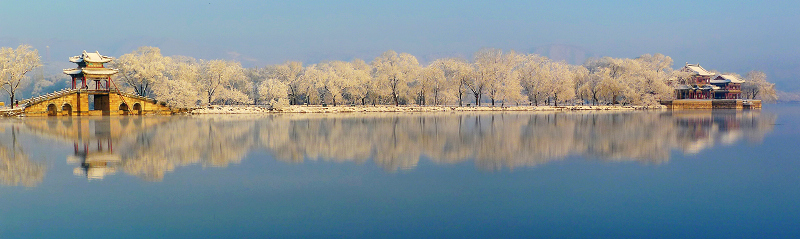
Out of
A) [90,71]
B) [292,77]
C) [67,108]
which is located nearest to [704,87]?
[292,77]

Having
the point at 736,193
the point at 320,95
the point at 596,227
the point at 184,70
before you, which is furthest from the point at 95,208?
the point at 320,95

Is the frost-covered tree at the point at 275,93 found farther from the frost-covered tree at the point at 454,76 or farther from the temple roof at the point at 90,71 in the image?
the frost-covered tree at the point at 454,76

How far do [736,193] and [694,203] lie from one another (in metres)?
2.34

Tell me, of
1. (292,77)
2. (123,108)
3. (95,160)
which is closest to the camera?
(95,160)

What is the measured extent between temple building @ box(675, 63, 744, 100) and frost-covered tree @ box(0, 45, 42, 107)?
92.5 meters

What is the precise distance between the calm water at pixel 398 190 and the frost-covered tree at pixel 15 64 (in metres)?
40.1

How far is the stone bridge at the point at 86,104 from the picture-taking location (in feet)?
185

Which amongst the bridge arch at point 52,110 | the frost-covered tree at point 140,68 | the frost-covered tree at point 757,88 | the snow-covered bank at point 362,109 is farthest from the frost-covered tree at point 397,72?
the frost-covered tree at point 757,88

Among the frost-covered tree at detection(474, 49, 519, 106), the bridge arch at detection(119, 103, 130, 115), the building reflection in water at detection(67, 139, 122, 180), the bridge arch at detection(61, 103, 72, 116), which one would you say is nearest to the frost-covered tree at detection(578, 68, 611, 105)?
the frost-covered tree at detection(474, 49, 519, 106)

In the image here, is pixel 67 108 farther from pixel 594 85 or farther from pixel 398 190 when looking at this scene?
pixel 594 85

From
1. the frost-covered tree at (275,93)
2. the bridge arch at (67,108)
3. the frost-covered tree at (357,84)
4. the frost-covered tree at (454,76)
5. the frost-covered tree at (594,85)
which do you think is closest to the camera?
the bridge arch at (67,108)

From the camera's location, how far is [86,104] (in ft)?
197

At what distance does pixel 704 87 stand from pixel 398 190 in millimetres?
97619

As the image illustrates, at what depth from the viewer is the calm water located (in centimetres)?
1123
